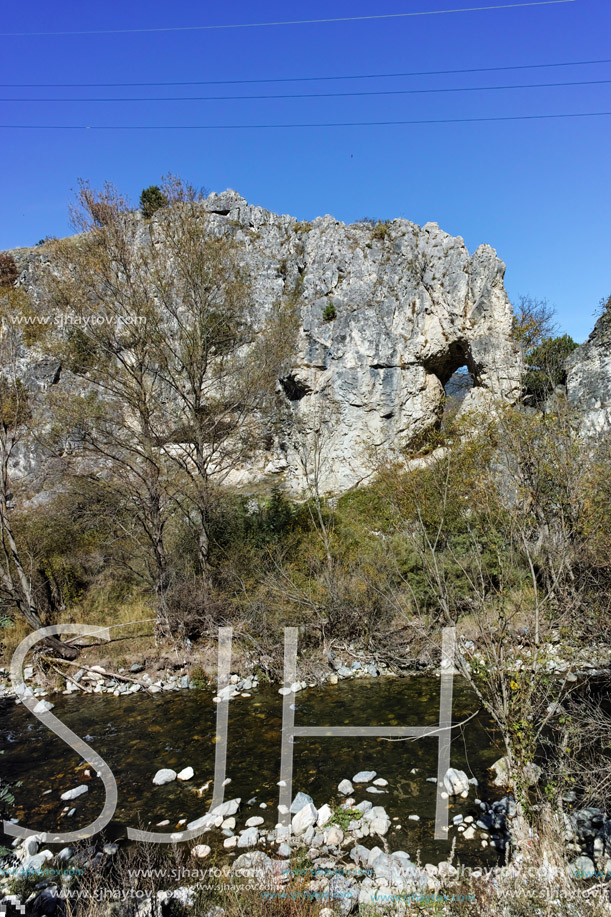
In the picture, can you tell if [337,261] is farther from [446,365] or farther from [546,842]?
[546,842]

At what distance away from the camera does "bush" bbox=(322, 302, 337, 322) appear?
21.5 m

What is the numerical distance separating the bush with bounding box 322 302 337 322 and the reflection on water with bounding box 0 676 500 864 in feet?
52.0

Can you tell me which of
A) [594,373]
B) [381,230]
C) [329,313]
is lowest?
[594,373]

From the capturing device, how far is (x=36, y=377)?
11.4 m

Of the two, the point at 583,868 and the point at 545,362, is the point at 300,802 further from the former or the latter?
the point at 545,362

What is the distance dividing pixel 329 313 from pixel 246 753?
18092mm

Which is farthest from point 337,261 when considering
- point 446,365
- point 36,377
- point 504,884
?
point 504,884

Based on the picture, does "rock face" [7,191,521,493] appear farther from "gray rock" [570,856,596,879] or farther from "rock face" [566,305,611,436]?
"gray rock" [570,856,596,879]

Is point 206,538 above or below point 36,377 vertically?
below

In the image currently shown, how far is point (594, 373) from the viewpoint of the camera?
16438mm

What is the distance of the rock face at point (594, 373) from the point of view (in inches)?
631

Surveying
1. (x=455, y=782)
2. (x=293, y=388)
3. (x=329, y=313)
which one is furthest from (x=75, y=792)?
(x=329, y=313)

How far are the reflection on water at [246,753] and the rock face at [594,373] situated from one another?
11.6 meters

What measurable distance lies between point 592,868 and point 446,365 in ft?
65.7
